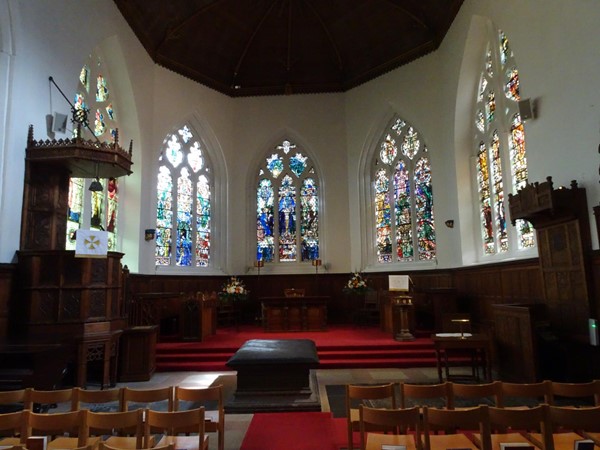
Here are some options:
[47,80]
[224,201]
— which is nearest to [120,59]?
[47,80]

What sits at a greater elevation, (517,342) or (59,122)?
(59,122)

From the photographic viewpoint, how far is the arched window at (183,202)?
1441 cm

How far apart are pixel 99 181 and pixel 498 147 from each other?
915 cm

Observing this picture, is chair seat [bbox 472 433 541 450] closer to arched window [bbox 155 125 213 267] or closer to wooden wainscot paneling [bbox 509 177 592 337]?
wooden wainscot paneling [bbox 509 177 592 337]

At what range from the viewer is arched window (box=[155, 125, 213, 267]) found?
14406 millimetres

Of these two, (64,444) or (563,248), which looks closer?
(64,444)

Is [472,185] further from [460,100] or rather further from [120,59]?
[120,59]

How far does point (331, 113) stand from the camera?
16406 millimetres

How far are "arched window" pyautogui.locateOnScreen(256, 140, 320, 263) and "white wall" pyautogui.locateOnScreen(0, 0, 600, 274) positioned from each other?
41 centimetres

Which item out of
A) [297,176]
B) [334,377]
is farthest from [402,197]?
[334,377]

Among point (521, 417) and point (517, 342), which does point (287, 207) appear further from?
point (521, 417)

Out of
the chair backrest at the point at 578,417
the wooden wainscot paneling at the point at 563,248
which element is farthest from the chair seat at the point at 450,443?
the wooden wainscot paneling at the point at 563,248

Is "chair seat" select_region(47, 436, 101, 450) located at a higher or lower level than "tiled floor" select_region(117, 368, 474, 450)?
higher

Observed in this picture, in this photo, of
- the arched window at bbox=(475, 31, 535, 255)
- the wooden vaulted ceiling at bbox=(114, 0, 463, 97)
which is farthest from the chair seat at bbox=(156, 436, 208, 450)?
the wooden vaulted ceiling at bbox=(114, 0, 463, 97)
